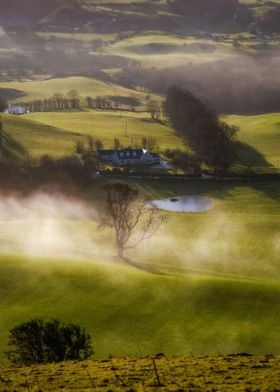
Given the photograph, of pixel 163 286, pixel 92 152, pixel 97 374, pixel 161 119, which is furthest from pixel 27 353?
pixel 161 119

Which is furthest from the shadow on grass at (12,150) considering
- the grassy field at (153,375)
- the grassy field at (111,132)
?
the grassy field at (153,375)

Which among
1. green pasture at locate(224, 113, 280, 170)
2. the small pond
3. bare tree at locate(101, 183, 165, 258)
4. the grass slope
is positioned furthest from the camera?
green pasture at locate(224, 113, 280, 170)

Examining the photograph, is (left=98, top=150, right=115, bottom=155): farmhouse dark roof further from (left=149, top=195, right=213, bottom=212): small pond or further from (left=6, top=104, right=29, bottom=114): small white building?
(left=6, top=104, right=29, bottom=114): small white building

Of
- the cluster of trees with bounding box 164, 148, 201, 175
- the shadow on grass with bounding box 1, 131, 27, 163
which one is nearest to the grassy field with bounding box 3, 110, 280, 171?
the shadow on grass with bounding box 1, 131, 27, 163

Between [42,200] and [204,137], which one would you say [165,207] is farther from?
[204,137]

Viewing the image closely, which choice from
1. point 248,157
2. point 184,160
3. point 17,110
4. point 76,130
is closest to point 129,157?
point 184,160

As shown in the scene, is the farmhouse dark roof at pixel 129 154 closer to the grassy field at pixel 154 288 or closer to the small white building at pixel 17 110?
the grassy field at pixel 154 288
